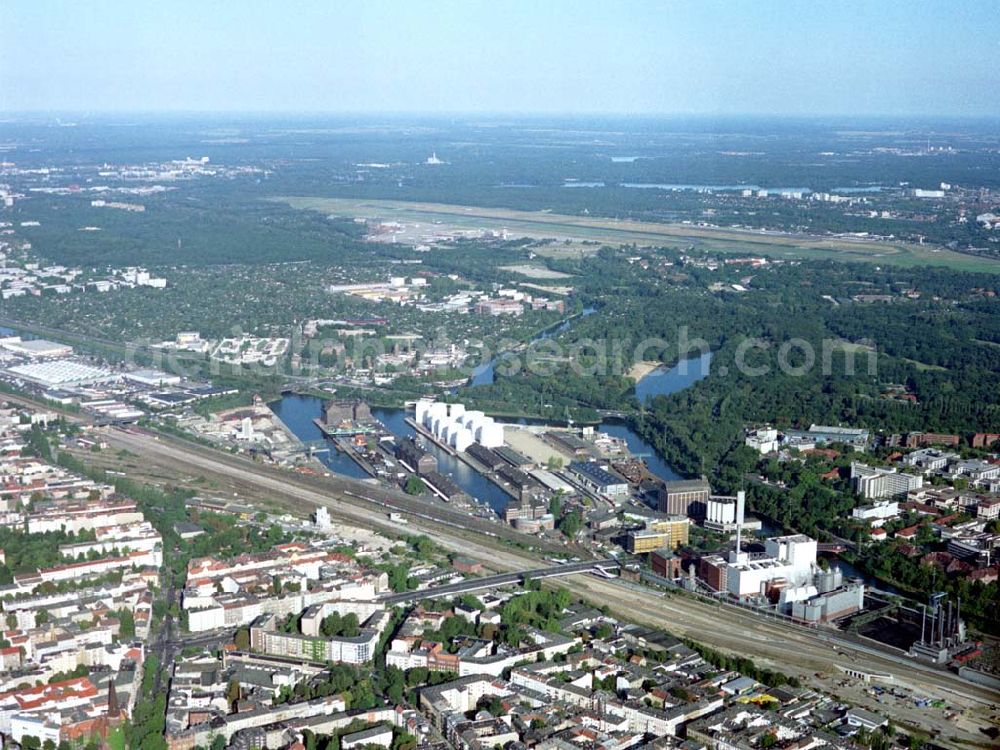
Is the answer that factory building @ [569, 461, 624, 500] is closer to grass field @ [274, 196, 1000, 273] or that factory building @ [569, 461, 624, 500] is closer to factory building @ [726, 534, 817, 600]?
factory building @ [726, 534, 817, 600]

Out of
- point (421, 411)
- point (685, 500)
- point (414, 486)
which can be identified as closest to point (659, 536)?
point (685, 500)

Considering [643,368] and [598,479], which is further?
[643,368]

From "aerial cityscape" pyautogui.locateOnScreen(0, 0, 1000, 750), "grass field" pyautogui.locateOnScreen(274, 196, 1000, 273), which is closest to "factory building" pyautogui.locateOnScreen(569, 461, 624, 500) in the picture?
"aerial cityscape" pyautogui.locateOnScreen(0, 0, 1000, 750)

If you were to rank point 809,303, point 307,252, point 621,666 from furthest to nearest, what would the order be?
point 307,252, point 809,303, point 621,666

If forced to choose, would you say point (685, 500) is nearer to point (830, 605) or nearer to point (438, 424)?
point (830, 605)

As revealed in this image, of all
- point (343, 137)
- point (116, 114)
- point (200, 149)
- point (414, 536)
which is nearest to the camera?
point (414, 536)

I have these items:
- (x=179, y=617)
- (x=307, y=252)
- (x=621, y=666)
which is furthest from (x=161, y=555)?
(x=307, y=252)

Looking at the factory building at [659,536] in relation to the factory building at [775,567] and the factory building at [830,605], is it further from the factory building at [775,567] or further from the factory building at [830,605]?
the factory building at [830,605]

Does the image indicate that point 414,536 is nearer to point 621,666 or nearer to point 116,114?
point 621,666
